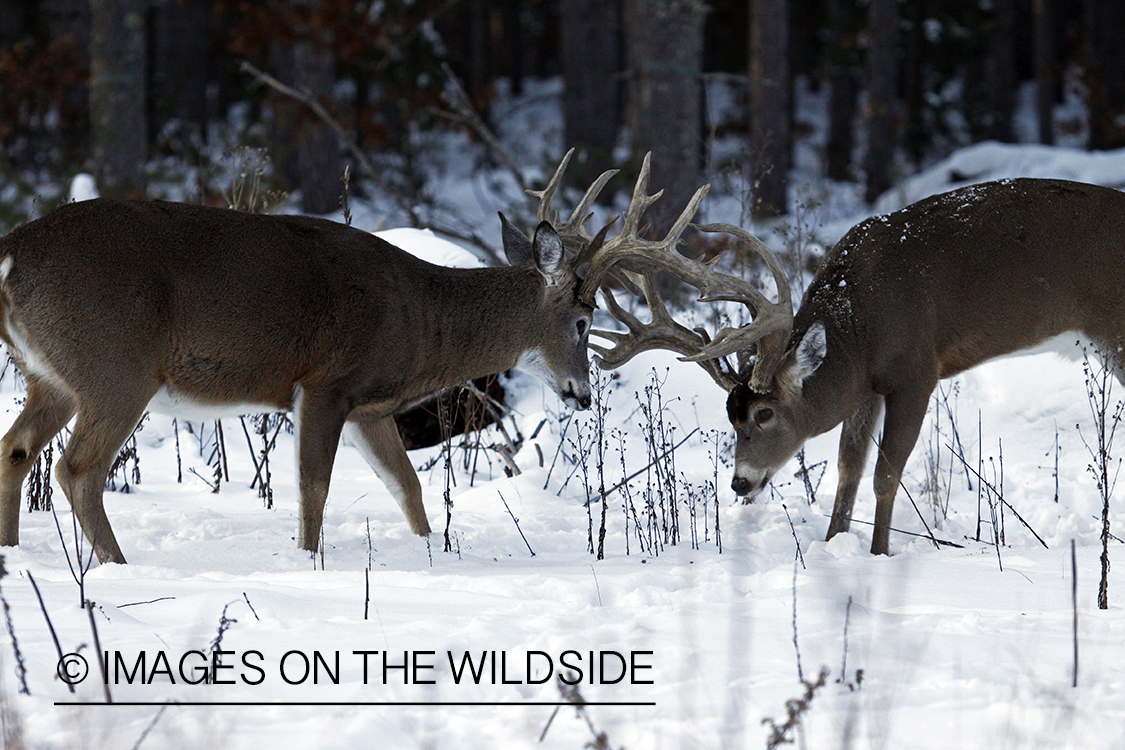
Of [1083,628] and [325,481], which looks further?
[325,481]

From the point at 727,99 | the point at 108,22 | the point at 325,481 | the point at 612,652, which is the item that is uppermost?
the point at 727,99

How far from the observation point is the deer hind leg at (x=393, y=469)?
243 inches

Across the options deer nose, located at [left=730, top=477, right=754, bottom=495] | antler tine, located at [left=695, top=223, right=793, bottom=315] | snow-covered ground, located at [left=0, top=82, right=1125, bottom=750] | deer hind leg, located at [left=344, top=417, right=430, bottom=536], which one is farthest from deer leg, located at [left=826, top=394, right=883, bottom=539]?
deer hind leg, located at [left=344, top=417, right=430, bottom=536]

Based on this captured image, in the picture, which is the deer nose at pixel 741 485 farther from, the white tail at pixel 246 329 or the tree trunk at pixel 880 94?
the tree trunk at pixel 880 94

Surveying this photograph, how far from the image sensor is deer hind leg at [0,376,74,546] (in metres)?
5.36

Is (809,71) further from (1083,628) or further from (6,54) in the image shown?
(1083,628)

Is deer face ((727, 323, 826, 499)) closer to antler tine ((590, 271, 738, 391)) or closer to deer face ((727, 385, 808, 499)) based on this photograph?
deer face ((727, 385, 808, 499))

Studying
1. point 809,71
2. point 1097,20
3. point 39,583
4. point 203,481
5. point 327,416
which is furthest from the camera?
point 809,71

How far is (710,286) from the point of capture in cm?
609

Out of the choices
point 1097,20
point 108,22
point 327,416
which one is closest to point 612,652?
point 327,416

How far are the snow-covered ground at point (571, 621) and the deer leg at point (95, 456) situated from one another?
0.70 ft

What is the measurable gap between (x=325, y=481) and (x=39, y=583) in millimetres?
1550

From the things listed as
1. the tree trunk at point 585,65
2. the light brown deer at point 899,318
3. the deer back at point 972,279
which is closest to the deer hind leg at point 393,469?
the light brown deer at point 899,318

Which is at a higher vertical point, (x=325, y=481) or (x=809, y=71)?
(x=809, y=71)
